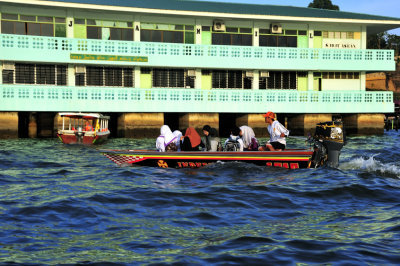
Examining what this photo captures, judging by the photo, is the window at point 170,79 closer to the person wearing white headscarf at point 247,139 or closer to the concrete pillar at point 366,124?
the concrete pillar at point 366,124

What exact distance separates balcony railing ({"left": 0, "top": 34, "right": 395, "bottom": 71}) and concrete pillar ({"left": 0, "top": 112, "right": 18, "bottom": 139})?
10.1 ft

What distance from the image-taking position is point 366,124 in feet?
115

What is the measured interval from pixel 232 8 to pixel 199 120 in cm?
871

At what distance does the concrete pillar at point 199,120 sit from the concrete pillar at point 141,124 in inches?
64.6

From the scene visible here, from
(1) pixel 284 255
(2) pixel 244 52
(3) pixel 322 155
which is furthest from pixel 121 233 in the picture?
(2) pixel 244 52

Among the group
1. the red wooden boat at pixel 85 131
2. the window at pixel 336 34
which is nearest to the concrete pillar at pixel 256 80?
the window at pixel 336 34

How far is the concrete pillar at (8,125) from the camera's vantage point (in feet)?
94.8

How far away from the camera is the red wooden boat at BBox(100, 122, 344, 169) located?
1527cm

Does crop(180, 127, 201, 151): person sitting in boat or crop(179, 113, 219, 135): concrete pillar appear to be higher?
crop(179, 113, 219, 135): concrete pillar

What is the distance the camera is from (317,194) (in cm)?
1179

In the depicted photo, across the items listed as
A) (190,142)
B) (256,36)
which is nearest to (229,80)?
(256,36)

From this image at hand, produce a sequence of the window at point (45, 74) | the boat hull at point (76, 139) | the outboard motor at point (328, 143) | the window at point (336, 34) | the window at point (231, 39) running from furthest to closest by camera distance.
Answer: the window at point (336, 34)
the window at point (231, 39)
the window at point (45, 74)
the boat hull at point (76, 139)
the outboard motor at point (328, 143)

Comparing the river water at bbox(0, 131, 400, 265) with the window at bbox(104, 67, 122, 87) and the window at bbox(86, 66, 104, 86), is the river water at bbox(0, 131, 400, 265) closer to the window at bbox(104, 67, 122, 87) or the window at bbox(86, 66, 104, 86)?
the window at bbox(86, 66, 104, 86)

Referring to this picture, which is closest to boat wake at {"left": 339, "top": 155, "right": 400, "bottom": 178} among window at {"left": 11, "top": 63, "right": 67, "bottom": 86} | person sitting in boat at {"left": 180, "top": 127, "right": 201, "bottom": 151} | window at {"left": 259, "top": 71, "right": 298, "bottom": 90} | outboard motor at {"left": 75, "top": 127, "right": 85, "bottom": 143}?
person sitting in boat at {"left": 180, "top": 127, "right": 201, "bottom": 151}
